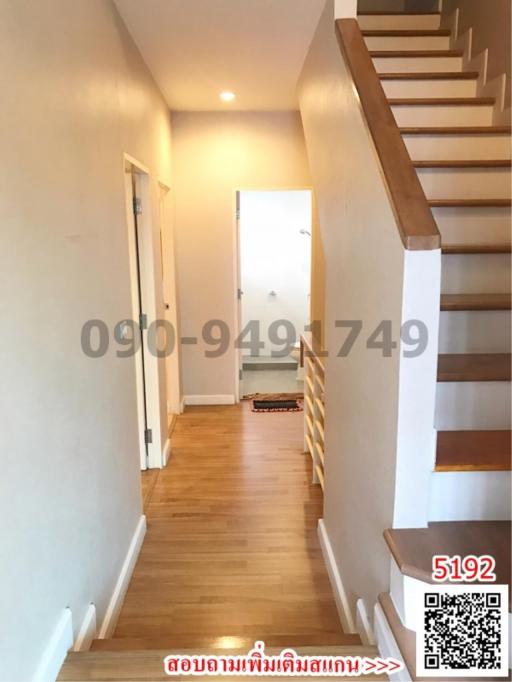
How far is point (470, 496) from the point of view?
1.44 meters

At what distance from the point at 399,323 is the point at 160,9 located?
214 cm

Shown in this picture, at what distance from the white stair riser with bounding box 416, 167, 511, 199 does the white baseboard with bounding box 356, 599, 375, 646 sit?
177 centimetres

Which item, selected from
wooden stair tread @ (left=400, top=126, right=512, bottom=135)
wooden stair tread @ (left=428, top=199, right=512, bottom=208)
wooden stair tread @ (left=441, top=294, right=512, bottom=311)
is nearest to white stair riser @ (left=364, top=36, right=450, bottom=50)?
wooden stair tread @ (left=400, top=126, right=512, bottom=135)

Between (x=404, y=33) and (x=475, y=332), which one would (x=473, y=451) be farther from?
(x=404, y=33)

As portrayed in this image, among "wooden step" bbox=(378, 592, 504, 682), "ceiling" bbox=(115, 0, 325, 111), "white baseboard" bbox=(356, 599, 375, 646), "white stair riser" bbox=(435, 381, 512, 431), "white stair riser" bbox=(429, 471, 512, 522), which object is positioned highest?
"ceiling" bbox=(115, 0, 325, 111)

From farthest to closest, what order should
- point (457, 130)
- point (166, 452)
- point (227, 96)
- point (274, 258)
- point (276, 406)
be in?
point (274, 258) < point (276, 406) < point (227, 96) < point (166, 452) < point (457, 130)

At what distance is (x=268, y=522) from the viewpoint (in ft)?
9.46

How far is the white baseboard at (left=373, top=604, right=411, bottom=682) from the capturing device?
1259 mm

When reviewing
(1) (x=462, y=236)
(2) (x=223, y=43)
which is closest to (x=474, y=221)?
(1) (x=462, y=236)

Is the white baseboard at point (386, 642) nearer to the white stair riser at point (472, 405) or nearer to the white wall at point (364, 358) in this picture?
the white wall at point (364, 358)

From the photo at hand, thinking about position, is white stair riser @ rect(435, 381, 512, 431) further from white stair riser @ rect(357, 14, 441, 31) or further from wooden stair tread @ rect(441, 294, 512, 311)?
white stair riser @ rect(357, 14, 441, 31)

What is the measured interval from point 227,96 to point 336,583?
359 cm

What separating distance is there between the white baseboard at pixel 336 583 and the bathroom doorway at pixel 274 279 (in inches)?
139

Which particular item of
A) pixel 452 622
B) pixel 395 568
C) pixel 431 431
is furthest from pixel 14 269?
pixel 452 622
